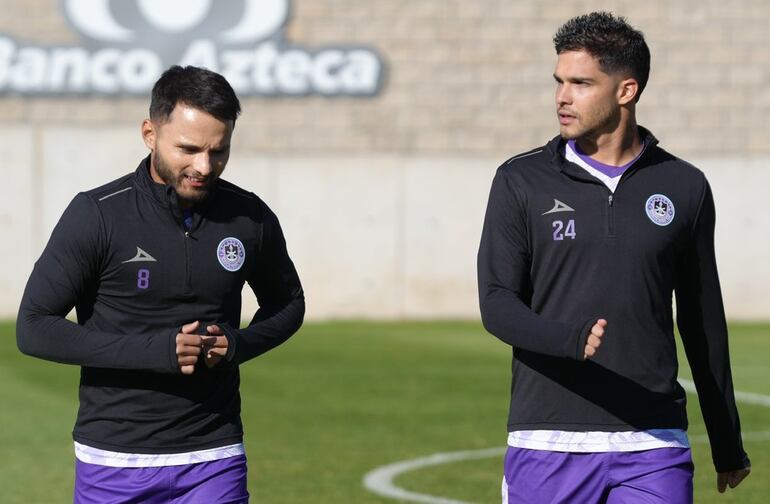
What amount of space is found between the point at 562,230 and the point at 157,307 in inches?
50.5

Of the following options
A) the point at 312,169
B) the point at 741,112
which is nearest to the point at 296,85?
the point at 312,169

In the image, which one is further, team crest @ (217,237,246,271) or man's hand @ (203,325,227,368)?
team crest @ (217,237,246,271)

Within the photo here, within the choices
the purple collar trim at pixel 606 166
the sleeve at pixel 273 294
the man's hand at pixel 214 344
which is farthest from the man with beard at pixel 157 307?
the purple collar trim at pixel 606 166

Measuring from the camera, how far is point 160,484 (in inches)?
199

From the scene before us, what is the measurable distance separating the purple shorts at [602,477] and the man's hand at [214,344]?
40.6 inches

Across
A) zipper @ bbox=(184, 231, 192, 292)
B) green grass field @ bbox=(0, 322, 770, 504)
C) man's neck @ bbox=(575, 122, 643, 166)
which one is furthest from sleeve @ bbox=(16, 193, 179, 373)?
green grass field @ bbox=(0, 322, 770, 504)

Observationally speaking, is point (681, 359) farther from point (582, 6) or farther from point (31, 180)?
point (31, 180)

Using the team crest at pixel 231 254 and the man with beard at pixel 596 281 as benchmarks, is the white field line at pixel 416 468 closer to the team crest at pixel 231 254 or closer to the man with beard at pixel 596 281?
the man with beard at pixel 596 281

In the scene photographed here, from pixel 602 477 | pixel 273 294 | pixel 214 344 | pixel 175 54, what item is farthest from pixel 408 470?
pixel 175 54

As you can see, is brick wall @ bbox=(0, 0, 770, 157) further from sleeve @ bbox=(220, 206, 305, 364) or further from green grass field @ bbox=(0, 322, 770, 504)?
sleeve @ bbox=(220, 206, 305, 364)

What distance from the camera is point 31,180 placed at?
937 inches

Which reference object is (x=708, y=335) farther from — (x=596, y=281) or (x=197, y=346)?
(x=197, y=346)

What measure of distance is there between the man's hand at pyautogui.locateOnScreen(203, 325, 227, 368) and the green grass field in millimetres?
4686

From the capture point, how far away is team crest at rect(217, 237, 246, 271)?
5.12 metres
